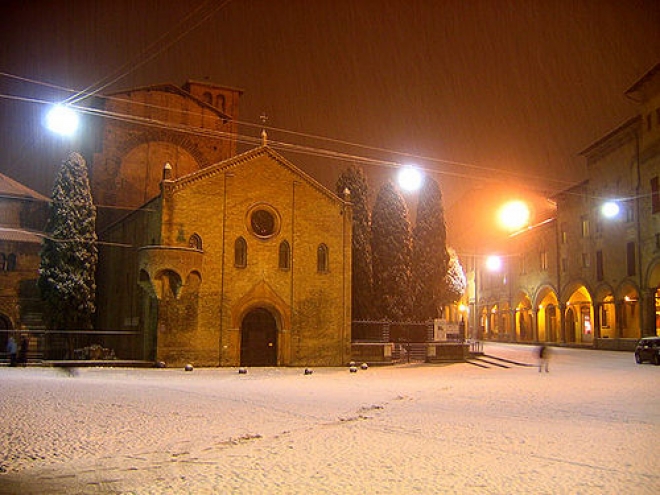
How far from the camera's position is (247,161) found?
31672mm

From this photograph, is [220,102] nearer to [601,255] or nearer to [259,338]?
[259,338]

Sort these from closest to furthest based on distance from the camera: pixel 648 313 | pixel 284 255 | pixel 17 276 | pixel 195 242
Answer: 1. pixel 195 242
2. pixel 284 255
3. pixel 17 276
4. pixel 648 313

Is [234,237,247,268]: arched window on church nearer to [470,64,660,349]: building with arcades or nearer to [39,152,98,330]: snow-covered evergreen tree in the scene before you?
[39,152,98,330]: snow-covered evergreen tree

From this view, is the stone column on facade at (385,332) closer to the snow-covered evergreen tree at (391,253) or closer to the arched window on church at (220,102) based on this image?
the snow-covered evergreen tree at (391,253)

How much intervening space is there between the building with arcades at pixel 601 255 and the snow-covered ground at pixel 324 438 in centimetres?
2484

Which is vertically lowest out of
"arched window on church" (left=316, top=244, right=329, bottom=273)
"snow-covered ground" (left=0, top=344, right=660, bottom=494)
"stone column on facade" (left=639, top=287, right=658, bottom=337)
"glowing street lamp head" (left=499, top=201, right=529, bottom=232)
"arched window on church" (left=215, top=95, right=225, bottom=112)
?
"snow-covered ground" (left=0, top=344, right=660, bottom=494)

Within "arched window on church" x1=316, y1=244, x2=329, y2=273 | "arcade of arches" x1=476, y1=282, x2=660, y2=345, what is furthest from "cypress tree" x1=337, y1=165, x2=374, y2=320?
"arcade of arches" x1=476, y1=282, x2=660, y2=345

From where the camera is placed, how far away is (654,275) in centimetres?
4184

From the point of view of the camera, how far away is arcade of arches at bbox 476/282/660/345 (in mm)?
45812

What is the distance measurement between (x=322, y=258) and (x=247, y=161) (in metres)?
6.14

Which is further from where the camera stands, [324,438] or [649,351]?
[649,351]

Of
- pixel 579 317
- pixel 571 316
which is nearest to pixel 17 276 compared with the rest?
pixel 579 317

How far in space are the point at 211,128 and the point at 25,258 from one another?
15311mm

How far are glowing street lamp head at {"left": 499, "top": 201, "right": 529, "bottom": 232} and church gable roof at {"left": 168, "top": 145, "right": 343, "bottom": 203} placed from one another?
39557 mm
